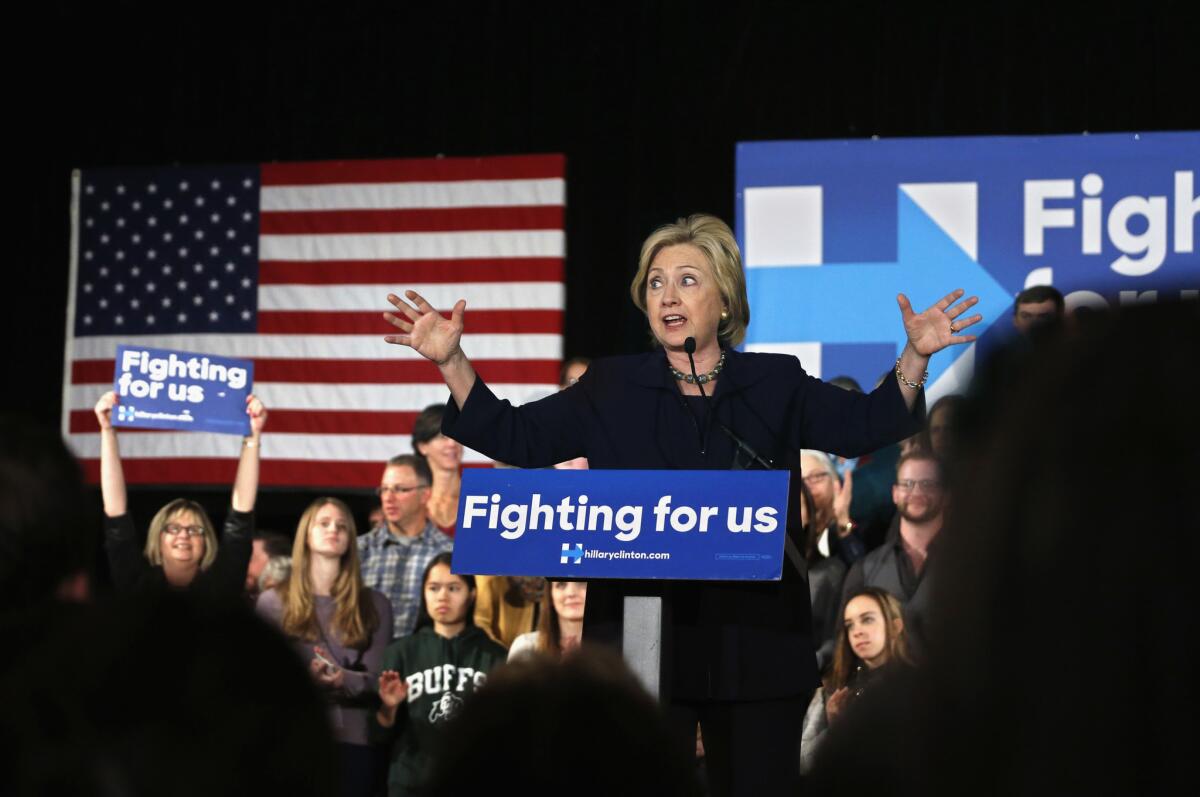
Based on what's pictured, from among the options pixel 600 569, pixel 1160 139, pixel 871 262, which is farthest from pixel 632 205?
pixel 600 569

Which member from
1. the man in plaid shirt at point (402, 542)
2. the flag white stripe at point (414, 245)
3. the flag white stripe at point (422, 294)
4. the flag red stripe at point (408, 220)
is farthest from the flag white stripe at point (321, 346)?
the man in plaid shirt at point (402, 542)

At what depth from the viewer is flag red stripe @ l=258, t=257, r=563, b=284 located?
731cm

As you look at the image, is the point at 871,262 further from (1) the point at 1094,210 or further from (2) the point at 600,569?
(2) the point at 600,569

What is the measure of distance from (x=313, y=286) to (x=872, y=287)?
281 centimetres

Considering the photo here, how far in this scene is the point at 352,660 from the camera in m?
4.86

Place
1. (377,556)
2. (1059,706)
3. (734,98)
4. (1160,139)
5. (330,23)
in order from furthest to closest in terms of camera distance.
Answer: (330,23), (734,98), (1160,139), (377,556), (1059,706)

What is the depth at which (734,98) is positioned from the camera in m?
7.14

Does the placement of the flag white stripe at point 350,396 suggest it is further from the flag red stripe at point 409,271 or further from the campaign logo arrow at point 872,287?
the campaign logo arrow at point 872,287

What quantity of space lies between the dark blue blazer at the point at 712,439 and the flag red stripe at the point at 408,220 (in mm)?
4562

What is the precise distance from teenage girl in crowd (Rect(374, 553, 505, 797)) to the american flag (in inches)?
86.4

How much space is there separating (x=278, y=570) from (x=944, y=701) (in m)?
5.48

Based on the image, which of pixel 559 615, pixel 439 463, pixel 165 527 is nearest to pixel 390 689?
pixel 559 615

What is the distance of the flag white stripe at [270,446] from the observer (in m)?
7.32

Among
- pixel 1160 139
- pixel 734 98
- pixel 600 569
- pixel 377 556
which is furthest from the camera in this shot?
pixel 734 98
